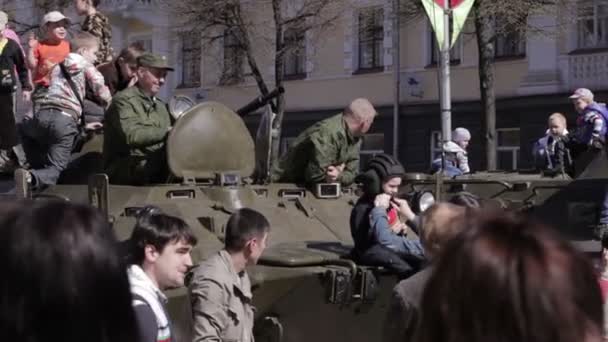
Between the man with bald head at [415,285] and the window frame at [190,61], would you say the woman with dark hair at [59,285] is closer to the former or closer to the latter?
the man with bald head at [415,285]

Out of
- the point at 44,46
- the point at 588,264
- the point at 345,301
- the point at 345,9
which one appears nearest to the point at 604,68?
the point at 345,9

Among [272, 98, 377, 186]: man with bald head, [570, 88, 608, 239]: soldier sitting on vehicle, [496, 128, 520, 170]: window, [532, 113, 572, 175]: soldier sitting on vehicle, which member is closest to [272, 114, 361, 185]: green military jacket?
[272, 98, 377, 186]: man with bald head

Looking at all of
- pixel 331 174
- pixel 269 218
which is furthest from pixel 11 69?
pixel 269 218

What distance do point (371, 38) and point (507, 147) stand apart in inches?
186

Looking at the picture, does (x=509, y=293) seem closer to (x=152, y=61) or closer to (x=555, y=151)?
(x=152, y=61)

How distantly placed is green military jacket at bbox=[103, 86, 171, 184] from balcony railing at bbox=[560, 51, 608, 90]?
1777 cm

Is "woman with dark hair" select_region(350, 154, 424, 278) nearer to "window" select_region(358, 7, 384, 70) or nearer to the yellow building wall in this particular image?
the yellow building wall

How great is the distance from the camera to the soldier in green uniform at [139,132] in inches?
324

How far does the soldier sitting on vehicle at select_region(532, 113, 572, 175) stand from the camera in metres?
11.1

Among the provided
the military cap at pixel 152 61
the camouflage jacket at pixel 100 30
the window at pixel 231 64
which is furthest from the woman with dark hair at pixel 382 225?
the window at pixel 231 64

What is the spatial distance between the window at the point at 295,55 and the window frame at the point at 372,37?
4.48 ft

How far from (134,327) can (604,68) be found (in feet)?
76.4

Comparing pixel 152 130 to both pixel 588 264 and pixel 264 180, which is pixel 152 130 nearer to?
pixel 264 180

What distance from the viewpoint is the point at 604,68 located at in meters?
25.0
